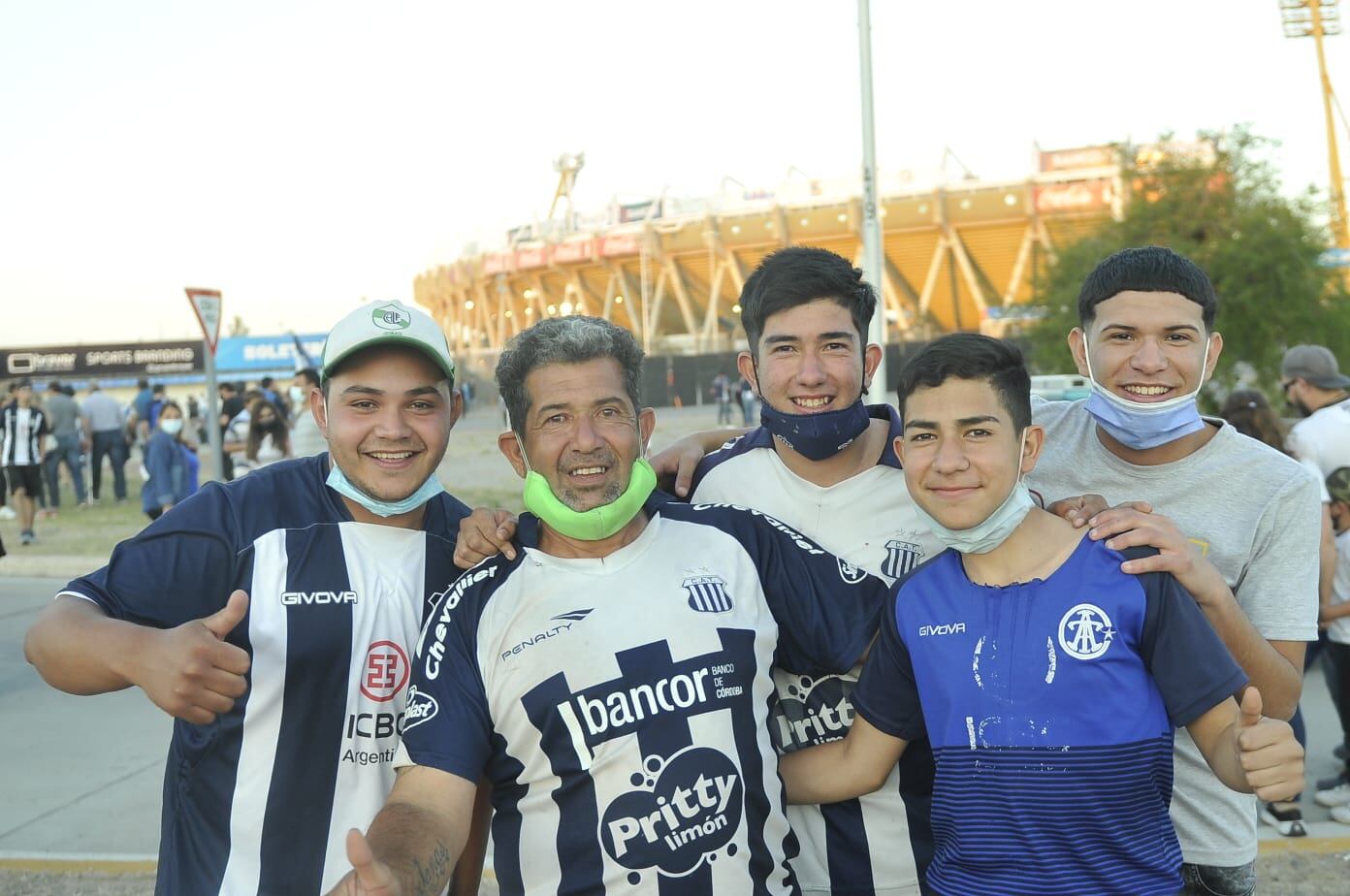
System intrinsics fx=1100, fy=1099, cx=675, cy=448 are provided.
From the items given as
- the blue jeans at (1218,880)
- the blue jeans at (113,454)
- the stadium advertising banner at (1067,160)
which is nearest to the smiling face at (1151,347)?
the blue jeans at (1218,880)

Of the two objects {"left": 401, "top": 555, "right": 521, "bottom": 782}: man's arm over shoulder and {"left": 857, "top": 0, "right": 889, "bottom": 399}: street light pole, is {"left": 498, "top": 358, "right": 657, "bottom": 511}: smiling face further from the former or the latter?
{"left": 857, "top": 0, "right": 889, "bottom": 399}: street light pole

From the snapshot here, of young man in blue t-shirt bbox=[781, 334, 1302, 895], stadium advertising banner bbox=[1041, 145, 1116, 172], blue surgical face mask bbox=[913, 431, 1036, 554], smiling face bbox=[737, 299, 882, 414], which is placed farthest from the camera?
stadium advertising banner bbox=[1041, 145, 1116, 172]

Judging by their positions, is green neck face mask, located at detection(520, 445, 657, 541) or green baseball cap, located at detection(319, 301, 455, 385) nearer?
green neck face mask, located at detection(520, 445, 657, 541)

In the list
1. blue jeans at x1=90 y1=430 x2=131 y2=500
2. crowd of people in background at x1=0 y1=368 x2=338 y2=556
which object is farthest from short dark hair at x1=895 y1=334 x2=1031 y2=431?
blue jeans at x1=90 y1=430 x2=131 y2=500

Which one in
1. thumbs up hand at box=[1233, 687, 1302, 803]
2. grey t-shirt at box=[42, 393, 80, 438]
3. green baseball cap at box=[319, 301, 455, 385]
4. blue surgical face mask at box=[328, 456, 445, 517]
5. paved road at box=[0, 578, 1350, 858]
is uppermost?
grey t-shirt at box=[42, 393, 80, 438]

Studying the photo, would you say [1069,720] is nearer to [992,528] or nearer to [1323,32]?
[992,528]

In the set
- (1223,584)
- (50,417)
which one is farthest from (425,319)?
(50,417)

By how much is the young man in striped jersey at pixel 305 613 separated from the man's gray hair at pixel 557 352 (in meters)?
0.23

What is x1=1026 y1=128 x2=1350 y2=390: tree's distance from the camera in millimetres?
19125

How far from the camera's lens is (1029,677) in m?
2.35

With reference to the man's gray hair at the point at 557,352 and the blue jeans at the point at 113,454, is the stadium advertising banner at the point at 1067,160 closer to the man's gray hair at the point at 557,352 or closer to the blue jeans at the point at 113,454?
the blue jeans at the point at 113,454

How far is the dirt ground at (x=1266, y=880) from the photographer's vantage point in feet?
14.6

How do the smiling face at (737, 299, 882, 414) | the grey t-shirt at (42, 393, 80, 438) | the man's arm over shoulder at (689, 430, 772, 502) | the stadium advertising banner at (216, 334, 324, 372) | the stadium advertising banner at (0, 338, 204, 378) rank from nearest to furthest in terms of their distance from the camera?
the smiling face at (737, 299, 882, 414) < the man's arm over shoulder at (689, 430, 772, 502) < the grey t-shirt at (42, 393, 80, 438) < the stadium advertising banner at (0, 338, 204, 378) < the stadium advertising banner at (216, 334, 324, 372)

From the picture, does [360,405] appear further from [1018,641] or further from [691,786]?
[1018,641]
